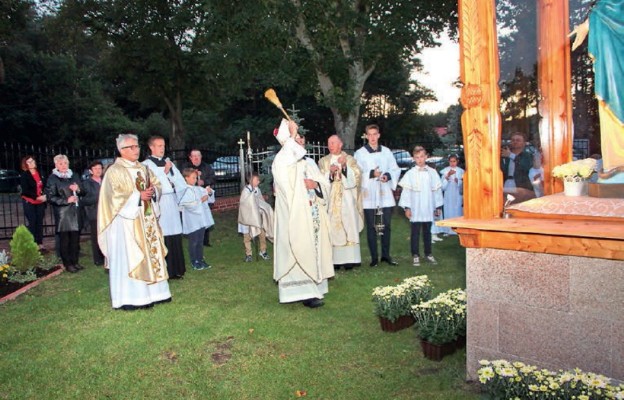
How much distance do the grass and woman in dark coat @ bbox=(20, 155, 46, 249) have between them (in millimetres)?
3448

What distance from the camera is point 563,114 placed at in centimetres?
531

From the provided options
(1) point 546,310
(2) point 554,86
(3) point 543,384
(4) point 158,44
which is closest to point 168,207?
(2) point 554,86

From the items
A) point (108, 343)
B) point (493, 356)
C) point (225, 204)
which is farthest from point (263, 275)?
point (225, 204)

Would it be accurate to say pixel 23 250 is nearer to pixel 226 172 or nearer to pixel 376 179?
pixel 376 179

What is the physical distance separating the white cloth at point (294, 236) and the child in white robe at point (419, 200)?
270 cm

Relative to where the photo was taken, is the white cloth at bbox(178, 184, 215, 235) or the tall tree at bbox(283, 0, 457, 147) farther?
the tall tree at bbox(283, 0, 457, 147)

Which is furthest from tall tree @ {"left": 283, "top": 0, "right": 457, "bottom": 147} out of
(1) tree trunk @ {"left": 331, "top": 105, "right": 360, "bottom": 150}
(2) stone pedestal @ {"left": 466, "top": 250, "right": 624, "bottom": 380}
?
(2) stone pedestal @ {"left": 466, "top": 250, "right": 624, "bottom": 380}

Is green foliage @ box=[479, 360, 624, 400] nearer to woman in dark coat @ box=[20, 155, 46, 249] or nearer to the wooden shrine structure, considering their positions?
the wooden shrine structure

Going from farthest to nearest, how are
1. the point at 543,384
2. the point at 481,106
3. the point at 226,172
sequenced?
the point at 226,172, the point at 481,106, the point at 543,384

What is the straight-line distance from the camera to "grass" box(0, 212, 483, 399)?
4.66 meters

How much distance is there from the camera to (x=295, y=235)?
6891 millimetres

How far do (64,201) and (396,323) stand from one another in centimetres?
658

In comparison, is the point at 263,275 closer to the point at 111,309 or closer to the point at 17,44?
the point at 111,309

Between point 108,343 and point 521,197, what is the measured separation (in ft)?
14.8
